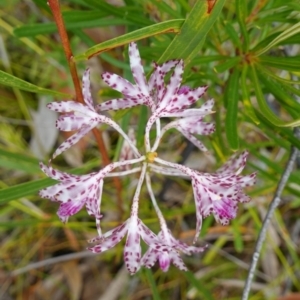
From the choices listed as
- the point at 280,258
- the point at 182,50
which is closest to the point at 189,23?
the point at 182,50

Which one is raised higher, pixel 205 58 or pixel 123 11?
pixel 123 11

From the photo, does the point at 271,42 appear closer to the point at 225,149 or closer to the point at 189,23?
the point at 189,23

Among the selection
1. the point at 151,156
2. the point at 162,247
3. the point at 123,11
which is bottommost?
the point at 162,247

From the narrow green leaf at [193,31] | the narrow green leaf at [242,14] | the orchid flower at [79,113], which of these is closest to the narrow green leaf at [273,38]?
the narrow green leaf at [242,14]

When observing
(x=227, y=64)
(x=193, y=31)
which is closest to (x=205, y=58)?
(x=227, y=64)

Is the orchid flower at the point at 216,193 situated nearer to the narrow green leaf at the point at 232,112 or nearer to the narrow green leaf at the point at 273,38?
the narrow green leaf at the point at 232,112

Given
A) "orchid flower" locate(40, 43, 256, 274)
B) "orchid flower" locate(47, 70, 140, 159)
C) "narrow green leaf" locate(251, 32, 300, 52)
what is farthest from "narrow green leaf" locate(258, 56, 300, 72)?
"orchid flower" locate(47, 70, 140, 159)

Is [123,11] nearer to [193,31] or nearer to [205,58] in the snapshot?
[205,58]
